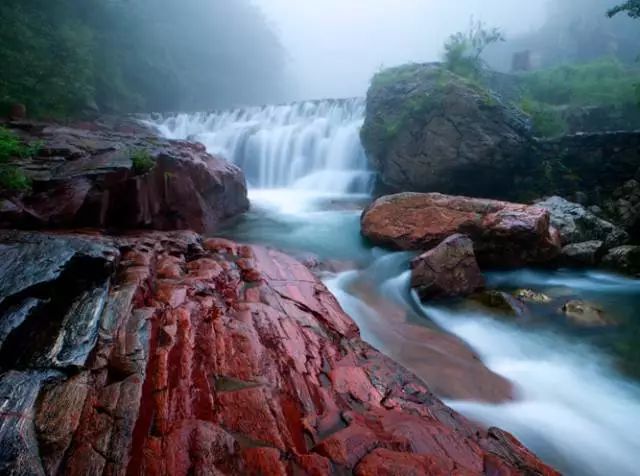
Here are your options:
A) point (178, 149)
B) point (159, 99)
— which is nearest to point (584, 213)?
point (178, 149)

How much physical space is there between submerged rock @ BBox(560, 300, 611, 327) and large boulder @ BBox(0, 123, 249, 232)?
6.74m

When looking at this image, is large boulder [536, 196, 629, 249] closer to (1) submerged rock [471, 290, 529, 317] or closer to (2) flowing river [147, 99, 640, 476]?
(2) flowing river [147, 99, 640, 476]

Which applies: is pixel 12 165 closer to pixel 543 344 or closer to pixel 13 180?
pixel 13 180

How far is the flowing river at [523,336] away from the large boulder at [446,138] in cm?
Result: 241

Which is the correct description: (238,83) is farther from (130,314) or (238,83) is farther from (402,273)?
(130,314)

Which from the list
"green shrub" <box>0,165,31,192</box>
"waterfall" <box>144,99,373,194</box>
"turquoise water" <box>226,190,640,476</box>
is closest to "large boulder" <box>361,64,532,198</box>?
"waterfall" <box>144,99,373,194</box>

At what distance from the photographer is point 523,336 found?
4.81m

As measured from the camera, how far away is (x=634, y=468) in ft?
9.70

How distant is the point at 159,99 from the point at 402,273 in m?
26.0

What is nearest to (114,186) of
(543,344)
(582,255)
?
(543,344)

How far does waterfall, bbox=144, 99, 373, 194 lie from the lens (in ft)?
45.1

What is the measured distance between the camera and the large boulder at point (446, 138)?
1038 centimetres

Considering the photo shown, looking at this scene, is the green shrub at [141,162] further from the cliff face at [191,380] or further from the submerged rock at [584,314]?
the submerged rock at [584,314]

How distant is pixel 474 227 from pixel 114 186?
21.0 feet
